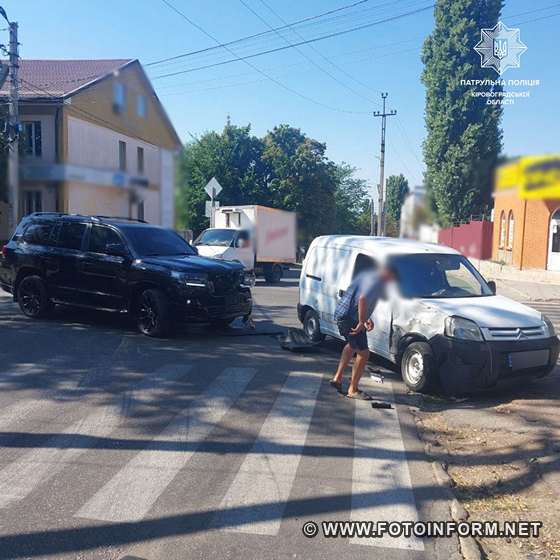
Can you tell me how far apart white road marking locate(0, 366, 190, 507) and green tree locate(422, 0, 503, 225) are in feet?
11.5

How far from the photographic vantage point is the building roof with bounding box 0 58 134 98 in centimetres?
300

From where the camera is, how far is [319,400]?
6.67m

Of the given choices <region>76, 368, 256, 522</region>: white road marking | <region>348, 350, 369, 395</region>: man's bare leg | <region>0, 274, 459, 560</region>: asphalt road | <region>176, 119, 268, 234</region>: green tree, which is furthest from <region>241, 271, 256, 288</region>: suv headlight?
<region>176, 119, 268, 234</region>: green tree

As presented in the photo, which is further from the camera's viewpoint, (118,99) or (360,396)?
(360,396)

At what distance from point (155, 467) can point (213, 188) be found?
7.58ft

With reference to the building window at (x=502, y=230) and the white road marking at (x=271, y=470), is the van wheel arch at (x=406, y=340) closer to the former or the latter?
the white road marking at (x=271, y=470)

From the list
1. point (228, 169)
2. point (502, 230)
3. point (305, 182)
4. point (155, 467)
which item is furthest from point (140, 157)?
point (155, 467)

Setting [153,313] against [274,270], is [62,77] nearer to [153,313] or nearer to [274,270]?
[274,270]

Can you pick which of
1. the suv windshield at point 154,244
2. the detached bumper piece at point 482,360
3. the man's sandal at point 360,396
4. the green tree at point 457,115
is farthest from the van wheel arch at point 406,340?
the green tree at point 457,115

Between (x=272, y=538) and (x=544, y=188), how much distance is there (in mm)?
3013

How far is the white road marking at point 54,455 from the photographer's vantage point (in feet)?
13.9

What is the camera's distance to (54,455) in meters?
4.86

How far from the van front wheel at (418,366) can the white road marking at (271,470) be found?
1166 mm

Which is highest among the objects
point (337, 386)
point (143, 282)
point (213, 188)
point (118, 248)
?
point (213, 188)
